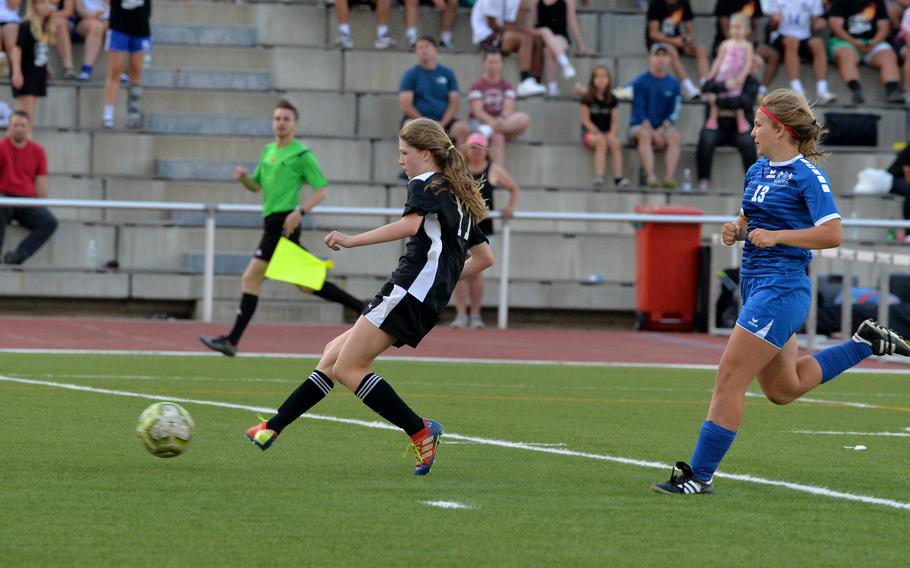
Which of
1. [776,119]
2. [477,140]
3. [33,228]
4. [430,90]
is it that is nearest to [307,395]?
[776,119]

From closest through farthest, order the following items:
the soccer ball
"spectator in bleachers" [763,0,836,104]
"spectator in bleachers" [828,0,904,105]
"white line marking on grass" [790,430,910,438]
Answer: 1. the soccer ball
2. "white line marking on grass" [790,430,910,438]
3. "spectator in bleachers" [763,0,836,104]
4. "spectator in bleachers" [828,0,904,105]

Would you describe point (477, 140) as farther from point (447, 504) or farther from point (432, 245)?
point (447, 504)

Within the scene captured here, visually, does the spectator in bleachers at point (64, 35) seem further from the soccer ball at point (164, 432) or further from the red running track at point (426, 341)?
the soccer ball at point (164, 432)

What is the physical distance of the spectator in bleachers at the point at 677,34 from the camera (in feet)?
78.8

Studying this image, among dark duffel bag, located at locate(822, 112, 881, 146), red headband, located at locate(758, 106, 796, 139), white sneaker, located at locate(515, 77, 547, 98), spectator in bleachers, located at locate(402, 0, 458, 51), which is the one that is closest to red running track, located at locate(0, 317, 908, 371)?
white sneaker, located at locate(515, 77, 547, 98)

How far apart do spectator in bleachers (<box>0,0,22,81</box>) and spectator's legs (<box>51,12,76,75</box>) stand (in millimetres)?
623

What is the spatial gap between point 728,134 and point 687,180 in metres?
0.88

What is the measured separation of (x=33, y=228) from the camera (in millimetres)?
18953

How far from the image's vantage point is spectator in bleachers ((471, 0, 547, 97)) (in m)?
23.3

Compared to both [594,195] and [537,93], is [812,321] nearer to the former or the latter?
[594,195]

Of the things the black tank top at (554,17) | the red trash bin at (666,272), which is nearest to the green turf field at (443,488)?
the red trash bin at (666,272)

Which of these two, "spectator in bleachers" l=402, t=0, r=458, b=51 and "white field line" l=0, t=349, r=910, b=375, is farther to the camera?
"spectator in bleachers" l=402, t=0, r=458, b=51

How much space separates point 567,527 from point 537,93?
17559 mm

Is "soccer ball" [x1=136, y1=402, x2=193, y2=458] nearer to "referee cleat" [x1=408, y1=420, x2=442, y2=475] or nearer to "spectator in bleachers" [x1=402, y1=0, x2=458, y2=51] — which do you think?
"referee cleat" [x1=408, y1=420, x2=442, y2=475]
